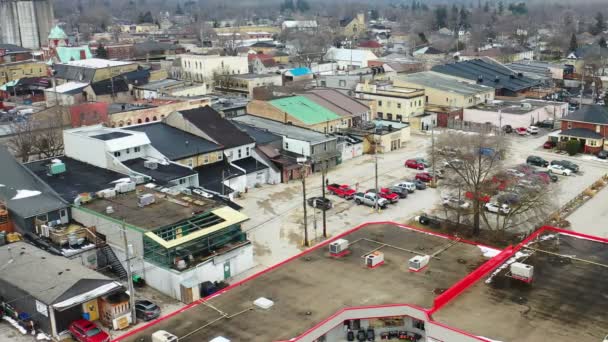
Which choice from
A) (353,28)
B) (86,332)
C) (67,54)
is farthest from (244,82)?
(353,28)

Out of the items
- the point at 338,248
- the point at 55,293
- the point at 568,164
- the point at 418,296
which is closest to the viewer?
the point at 418,296

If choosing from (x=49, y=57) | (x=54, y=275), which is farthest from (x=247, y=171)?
(x=49, y=57)

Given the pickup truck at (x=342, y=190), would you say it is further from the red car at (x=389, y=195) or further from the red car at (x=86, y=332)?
the red car at (x=86, y=332)

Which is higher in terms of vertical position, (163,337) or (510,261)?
(163,337)

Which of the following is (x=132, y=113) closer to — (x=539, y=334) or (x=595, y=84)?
(x=539, y=334)

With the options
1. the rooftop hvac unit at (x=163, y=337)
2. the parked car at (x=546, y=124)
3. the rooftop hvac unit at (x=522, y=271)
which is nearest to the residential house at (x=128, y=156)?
the rooftop hvac unit at (x=163, y=337)

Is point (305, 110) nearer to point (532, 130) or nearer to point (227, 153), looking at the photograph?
point (227, 153)

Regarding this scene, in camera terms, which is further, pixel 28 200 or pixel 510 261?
pixel 28 200

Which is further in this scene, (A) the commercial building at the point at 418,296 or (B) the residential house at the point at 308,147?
(B) the residential house at the point at 308,147
